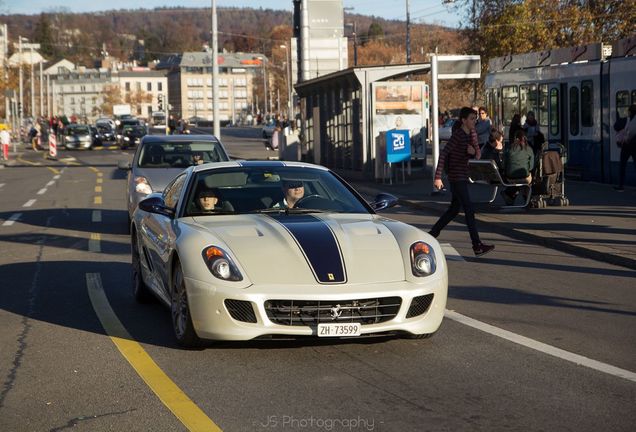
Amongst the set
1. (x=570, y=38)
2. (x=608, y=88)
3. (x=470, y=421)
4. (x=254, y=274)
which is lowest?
(x=470, y=421)

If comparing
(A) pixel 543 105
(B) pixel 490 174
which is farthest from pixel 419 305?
(A) pixel 543 105

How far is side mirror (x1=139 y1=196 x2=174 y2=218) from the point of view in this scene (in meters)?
9.12

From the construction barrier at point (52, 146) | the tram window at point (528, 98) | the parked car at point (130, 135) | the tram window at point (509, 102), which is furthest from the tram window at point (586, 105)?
the parked car at point (130, 135)

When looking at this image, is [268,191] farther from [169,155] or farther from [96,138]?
[96,138]

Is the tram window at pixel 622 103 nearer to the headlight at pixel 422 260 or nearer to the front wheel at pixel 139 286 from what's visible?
the front wheel at pixel 139 286

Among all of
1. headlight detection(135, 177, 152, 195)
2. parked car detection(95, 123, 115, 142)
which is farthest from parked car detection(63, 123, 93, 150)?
headlight detection(135, 177, 152, 195)

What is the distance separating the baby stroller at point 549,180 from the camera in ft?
64.3

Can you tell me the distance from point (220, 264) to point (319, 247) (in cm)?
72

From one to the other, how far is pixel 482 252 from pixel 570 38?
39607 mm

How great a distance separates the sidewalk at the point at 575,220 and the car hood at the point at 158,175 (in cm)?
500

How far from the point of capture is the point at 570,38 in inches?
2002

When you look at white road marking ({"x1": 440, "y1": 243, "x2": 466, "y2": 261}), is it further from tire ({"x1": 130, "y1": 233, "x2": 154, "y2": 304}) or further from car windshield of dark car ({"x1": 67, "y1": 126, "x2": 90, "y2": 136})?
car windshield of dark car ({"x1": 67, "y1": 126, "x2": 90, "y2": 136})

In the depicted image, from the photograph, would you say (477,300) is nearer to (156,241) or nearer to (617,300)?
(617,300)

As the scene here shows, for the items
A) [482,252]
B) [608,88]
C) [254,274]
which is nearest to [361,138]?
[608,88]
